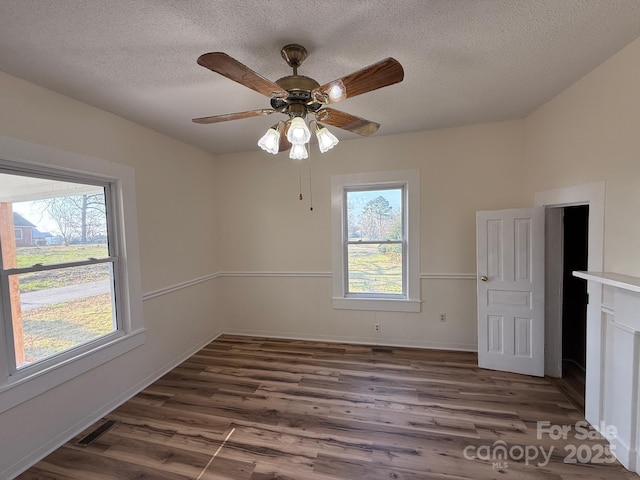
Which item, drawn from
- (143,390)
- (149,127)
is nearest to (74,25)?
(149,127)

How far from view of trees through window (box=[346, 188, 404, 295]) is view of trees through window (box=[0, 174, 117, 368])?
2.58 meters

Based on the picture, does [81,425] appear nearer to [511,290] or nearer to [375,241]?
[375,241]

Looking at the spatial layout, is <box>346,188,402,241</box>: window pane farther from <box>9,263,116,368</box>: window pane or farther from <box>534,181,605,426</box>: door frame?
<box>9,263,116,368</box>: window pane

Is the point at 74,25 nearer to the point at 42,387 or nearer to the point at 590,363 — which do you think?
the point at 42,387

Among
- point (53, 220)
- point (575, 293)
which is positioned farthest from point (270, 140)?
point (575, 293)

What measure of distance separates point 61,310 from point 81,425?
0.91m

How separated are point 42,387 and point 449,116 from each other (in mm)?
4017

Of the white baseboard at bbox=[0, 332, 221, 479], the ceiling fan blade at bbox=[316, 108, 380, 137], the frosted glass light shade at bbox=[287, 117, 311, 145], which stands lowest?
the white baseboard at bbox=[0, 332, 221, 479]

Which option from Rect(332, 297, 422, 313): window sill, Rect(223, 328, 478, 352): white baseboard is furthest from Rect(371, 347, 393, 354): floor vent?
Rect(332, 297, 422, 313): window sill

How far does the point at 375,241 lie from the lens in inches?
133

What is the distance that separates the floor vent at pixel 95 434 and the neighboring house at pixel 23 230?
147 cm

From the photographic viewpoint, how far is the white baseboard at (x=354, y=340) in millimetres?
3138

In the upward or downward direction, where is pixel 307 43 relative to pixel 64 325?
upward

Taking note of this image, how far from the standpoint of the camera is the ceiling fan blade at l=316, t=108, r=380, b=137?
1.64 meters
